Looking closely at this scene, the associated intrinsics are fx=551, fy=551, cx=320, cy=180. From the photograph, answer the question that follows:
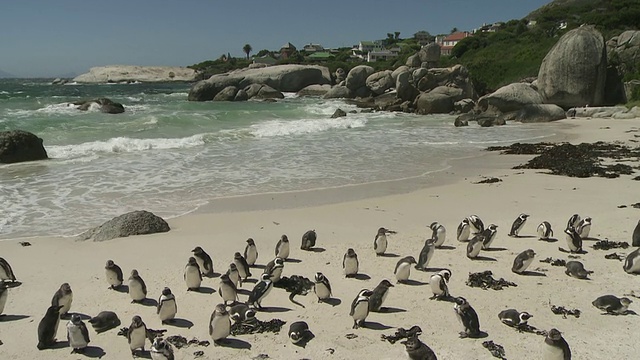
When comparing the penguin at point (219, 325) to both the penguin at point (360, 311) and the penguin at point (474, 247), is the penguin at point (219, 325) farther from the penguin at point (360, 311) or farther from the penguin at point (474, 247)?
the penguin at point (474, 247)

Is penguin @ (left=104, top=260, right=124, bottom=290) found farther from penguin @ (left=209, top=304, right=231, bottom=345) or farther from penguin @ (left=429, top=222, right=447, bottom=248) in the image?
penguin @ (left=429, top=222, right=447, bottom=248)

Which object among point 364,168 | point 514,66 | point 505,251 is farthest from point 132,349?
point 514,66

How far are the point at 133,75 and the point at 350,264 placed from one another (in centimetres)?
10943

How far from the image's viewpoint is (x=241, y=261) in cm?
807

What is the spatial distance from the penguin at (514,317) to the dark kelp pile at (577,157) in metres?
10.0

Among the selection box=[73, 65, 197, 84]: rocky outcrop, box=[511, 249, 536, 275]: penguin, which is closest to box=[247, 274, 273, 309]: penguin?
box=[511, 249, 536, 275]: penguin

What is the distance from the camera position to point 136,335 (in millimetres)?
5879

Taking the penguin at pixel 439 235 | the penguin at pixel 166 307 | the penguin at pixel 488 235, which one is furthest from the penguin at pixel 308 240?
the penguin at pixel 166 307

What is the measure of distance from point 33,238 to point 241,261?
472 cm

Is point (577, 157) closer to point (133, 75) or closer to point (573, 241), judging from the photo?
point (573, 241)

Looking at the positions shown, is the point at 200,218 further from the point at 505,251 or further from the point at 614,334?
the point at 614,334

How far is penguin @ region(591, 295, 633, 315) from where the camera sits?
6.59m

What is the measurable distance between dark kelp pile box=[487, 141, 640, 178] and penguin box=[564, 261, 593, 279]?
801 cm

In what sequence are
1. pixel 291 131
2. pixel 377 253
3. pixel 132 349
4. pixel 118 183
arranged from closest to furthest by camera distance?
pixel 132 349 → pixel 377 253 → pixel 118 183 → pixel 291 131
